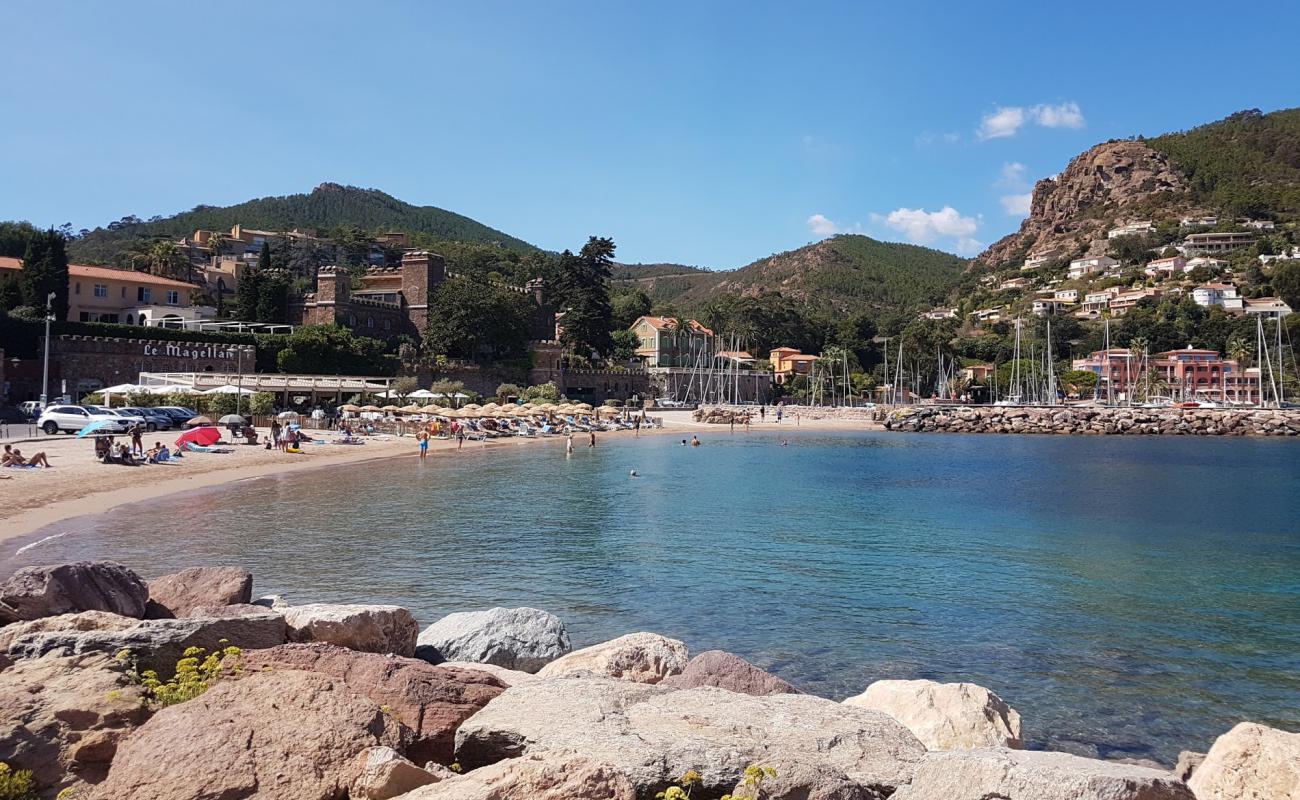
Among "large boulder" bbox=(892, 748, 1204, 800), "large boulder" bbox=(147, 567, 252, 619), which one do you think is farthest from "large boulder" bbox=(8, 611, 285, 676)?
"large boulder" bbox=(892, 748, 1204, 800)

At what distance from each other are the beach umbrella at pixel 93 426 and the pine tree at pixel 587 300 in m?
54.0

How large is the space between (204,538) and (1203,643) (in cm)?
1913

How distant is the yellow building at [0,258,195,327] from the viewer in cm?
6412

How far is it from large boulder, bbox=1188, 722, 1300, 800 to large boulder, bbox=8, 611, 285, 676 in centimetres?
714

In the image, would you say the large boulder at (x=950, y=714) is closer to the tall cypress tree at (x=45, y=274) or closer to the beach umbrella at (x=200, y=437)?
the beach umbrella at (x=200, y=437)

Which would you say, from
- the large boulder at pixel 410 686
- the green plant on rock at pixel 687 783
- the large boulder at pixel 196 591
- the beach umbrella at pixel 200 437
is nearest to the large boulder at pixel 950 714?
the green plant on rock at pixel 687 783

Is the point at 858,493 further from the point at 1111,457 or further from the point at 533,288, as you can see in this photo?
the point at 533,288

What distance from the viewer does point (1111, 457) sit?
2002 inches

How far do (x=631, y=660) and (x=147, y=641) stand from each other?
4.32m

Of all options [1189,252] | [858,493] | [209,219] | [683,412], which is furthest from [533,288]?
[1189,252]

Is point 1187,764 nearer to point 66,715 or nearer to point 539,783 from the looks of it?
point 539,783

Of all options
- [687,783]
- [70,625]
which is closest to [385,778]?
[687,783]

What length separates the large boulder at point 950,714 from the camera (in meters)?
7.28

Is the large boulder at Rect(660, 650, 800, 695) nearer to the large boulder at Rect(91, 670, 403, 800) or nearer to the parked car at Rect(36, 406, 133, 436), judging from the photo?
the large boulder at Rect(91, 670, 403, 800)
